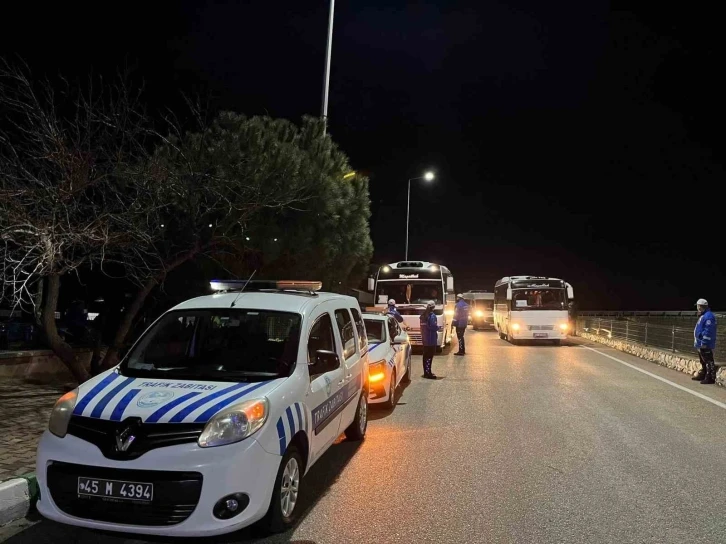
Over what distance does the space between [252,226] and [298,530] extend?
898 centimetres

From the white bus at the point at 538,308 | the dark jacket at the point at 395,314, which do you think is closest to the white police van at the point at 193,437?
the dark jacket at the point at 395,314

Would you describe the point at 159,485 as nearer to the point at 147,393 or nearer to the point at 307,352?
the point at 147,393

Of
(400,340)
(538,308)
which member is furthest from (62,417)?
(538,308)

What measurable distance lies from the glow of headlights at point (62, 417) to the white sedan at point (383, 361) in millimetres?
4540

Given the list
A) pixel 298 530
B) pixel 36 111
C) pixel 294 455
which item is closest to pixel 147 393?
pixel 294 455

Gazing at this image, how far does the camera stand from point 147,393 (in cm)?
432

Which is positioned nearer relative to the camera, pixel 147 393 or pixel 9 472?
pixel 147 393

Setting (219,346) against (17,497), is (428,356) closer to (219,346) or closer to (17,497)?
(219,346)

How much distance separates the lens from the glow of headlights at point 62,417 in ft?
13.6

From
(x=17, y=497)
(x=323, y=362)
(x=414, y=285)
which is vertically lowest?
(x=17, y=497)

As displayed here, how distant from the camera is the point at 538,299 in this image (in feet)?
76.8

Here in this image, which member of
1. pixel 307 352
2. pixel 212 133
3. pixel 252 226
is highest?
pixel 212 133

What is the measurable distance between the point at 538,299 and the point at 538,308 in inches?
20.4

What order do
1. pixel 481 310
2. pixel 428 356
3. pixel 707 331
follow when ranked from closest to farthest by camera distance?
pixel 707 331
pixel 428 356
pixel 481 310
